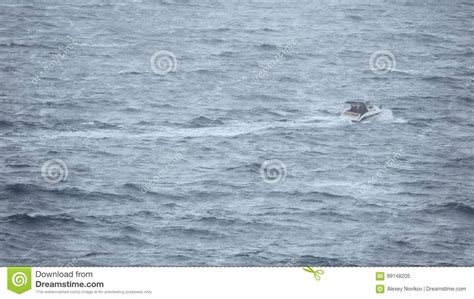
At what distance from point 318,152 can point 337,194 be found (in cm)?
1003

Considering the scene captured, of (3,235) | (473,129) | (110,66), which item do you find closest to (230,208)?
(3,235)

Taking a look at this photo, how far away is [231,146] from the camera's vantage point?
7150 centimetres

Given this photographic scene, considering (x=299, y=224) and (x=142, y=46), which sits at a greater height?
(x=142, y=46)

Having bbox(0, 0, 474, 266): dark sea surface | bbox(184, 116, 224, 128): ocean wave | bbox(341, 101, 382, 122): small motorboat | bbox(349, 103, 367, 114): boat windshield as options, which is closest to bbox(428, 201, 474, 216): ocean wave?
bbox(0, 0, 474, 266): dark sea surface

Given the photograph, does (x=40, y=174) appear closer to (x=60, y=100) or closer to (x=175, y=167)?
(x=175, y=167)

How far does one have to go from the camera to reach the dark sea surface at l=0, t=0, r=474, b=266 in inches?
1997

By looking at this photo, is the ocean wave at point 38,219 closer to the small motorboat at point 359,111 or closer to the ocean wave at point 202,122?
the ocean wave at point 202,122

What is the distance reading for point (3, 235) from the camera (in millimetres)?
50375
